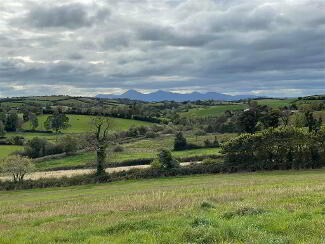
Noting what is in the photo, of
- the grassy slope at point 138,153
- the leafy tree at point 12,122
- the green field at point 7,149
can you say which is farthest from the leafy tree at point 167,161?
the leafy tree at point 12,122

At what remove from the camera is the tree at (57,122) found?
15438 cm

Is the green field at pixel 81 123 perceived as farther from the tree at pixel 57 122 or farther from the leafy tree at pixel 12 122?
the leafy tree at pixel 12 122

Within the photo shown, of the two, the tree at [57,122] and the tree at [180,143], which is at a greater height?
the tree at [57,122]

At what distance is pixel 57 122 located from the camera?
154375mm

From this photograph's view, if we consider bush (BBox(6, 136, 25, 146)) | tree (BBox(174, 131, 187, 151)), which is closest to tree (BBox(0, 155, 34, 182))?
tree (BBox(174, 131, 187, 151))

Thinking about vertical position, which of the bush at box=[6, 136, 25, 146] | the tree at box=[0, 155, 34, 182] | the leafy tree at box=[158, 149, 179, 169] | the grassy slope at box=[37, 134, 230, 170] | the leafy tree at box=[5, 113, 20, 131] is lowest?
the grassy slope at box=[37, 134, 230, 170]

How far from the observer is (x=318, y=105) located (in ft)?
459

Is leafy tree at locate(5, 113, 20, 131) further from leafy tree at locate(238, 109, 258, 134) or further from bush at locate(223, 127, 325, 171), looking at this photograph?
bush at locate(223, 127, 325, 171)

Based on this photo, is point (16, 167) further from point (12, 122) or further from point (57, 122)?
point (12, 122)

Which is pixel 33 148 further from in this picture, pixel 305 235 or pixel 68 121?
pixel 305 235

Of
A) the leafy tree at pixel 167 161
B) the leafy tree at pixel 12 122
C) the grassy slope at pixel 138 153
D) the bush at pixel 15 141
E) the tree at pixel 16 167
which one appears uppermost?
the leafy tree at pixel 12 122

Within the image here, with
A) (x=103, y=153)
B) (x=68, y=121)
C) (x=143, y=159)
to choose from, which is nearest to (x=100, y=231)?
(x=103, y=153)

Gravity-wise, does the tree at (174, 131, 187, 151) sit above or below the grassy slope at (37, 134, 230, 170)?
above

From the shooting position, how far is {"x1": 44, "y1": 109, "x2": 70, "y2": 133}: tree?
506 feet
